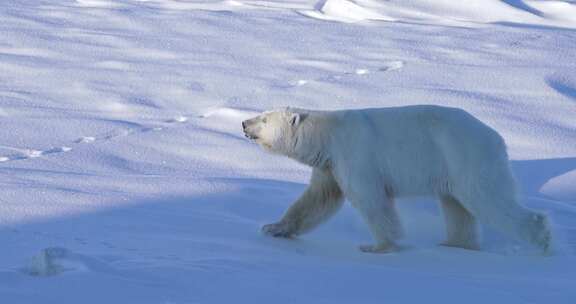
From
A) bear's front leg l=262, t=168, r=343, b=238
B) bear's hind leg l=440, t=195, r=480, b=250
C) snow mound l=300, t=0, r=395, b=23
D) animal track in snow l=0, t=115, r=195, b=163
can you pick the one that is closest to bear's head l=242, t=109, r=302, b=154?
bear's front leg l=262, t=168, r=343, b=238

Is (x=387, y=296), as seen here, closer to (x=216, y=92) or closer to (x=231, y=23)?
(x=216, y=92)

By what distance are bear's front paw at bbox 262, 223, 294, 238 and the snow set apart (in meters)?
0.05

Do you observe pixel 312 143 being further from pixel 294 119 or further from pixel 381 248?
pixel 381 248

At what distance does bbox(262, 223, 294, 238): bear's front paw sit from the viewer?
4.51 meters

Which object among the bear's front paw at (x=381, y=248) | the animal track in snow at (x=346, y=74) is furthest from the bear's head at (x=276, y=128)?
the animal track in snow at (x=346, y=74)

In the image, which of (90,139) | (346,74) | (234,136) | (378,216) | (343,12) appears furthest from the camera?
(343,12)

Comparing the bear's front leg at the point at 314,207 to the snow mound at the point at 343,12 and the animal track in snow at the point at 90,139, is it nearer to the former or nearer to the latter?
the animal track in snow at the point at 90,139

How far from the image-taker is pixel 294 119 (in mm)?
4559

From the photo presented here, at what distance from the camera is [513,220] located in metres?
4.27

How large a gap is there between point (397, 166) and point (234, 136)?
245cm

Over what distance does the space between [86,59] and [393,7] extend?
481 centimetres

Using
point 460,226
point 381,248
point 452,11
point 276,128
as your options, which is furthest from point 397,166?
point 452,11

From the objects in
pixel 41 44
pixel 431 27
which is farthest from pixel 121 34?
pixel 431 27

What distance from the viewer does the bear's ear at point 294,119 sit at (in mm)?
4551
